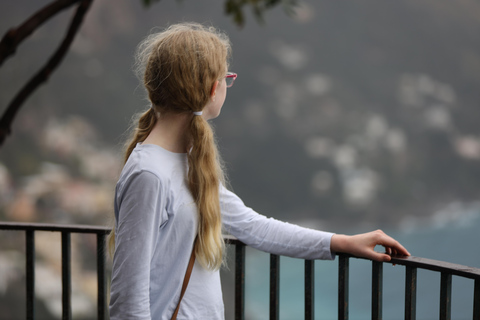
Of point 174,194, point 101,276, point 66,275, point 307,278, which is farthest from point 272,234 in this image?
point 66,275

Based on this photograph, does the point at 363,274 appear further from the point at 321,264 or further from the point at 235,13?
the point at 235,13

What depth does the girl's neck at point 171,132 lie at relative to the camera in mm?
1046

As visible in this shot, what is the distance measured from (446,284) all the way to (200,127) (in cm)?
58

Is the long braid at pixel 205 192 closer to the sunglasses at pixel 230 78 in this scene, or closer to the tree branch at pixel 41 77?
the sunglasses at pixel 230 78

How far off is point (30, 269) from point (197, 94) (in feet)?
3.02

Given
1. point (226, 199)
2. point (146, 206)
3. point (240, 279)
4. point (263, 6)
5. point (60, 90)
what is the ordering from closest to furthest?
point (263, 6)
point (146, 206)
point (226, 199)
point (240, 279)
point (60, 90)

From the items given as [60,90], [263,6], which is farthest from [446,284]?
[60,90]

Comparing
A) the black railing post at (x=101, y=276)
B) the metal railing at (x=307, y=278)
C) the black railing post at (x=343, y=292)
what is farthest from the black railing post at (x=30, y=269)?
the black railing post at (x=343, y=292)

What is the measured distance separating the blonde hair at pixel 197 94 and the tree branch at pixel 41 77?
43 centimetres

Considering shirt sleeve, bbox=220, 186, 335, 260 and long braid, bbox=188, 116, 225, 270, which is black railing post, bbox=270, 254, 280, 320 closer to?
shirt sleeve, bbox=220, 186, 335, 260

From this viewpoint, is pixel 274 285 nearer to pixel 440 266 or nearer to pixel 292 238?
pixel 292 238

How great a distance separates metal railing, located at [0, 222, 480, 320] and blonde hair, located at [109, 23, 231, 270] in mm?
325

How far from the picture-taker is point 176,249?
1019 mm

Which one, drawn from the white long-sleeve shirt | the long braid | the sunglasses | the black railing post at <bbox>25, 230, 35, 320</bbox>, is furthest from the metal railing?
the sunglasses
